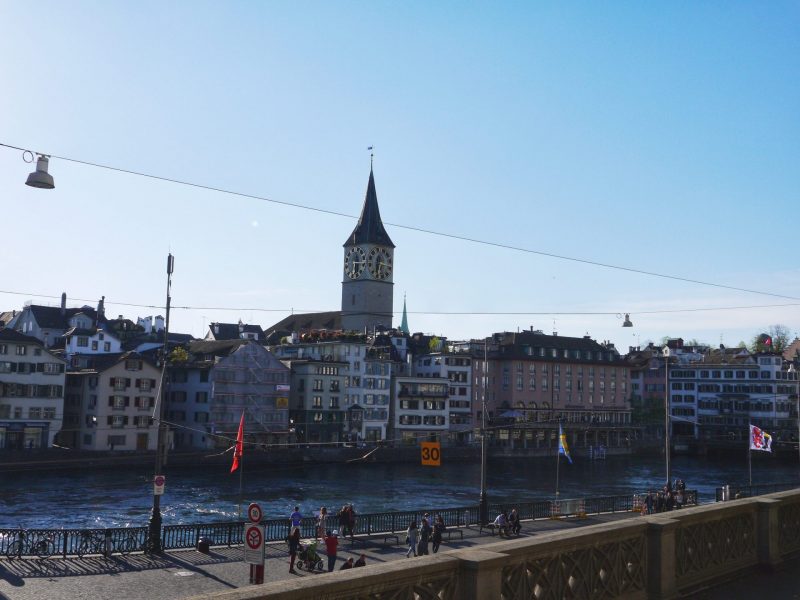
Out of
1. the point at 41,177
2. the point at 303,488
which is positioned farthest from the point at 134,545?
the point at 303,488

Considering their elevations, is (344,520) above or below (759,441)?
below

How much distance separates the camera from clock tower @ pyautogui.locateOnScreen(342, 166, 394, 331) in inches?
6220

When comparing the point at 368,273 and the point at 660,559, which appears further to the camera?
→ the point at 368,273

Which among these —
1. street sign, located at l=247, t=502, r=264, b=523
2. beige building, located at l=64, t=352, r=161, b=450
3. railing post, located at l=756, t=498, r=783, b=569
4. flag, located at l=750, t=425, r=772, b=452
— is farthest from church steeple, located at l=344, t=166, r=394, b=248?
railing post, located at l=756, t=498, r=783, b=569

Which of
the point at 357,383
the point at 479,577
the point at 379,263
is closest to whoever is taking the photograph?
the point at 479,577

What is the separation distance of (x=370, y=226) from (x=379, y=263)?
25.7ft

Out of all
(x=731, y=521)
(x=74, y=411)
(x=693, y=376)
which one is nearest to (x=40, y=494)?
(x=74, y=411)

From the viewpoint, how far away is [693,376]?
146m

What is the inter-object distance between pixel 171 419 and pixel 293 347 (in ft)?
74.1

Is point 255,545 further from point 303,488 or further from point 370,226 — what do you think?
point 370,226

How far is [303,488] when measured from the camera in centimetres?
6781

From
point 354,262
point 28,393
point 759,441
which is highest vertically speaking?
point 354,262

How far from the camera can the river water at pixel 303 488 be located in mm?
51375

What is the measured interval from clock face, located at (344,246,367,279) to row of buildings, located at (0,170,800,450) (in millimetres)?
277
